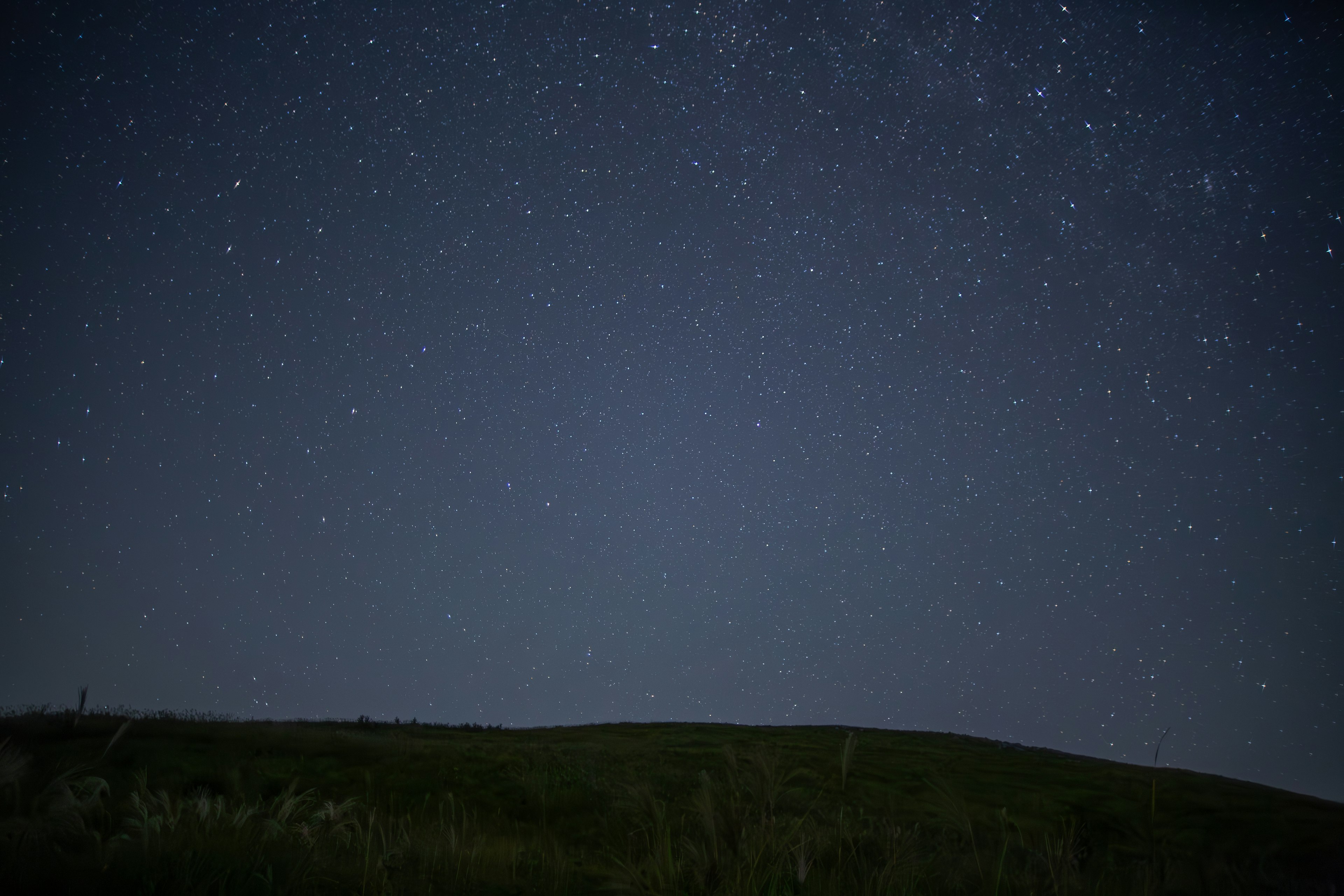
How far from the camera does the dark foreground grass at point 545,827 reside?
9.80ft

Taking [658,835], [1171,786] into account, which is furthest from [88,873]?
[1171,786]

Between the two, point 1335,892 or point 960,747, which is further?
point 960,747

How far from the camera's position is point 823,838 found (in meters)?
3.96

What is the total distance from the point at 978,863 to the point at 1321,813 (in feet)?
56.8

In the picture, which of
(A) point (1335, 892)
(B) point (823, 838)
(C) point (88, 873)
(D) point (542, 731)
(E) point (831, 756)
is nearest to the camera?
(C) point (88, 873)

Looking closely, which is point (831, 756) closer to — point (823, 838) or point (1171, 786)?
point (1171, 786)

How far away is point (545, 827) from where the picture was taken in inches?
153

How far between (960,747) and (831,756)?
8430 millimetres

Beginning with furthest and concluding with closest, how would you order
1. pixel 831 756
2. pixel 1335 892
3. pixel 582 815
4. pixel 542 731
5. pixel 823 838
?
pixel 542 731 → pixel 831 756 → pixel 582 815 → pixel 1335 892 → pixel 823 838

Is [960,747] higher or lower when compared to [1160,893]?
lower

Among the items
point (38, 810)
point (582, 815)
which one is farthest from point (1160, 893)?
point (582, 815)

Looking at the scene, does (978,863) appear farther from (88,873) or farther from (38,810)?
(38,810)

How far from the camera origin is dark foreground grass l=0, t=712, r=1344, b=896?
9.80ft

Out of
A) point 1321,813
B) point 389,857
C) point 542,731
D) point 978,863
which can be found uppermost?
point 978,863
